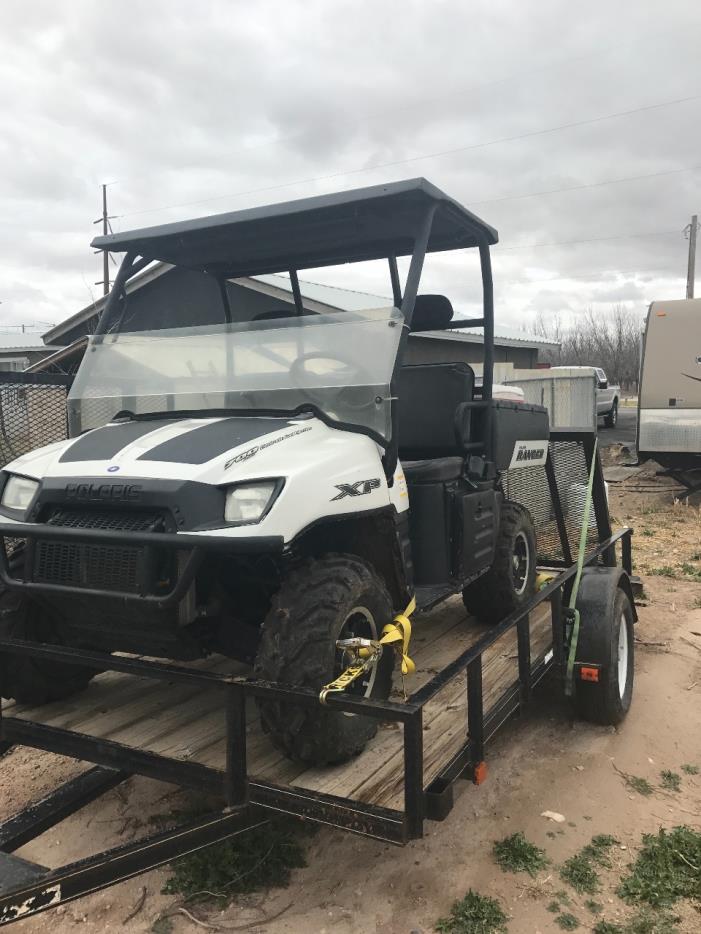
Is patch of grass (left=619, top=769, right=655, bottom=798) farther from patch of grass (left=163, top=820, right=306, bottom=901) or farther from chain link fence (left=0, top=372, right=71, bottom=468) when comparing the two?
chain link fence (left=0, top=372, right=71, bottom=468)

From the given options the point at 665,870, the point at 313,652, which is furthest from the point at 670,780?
the point at 313,652

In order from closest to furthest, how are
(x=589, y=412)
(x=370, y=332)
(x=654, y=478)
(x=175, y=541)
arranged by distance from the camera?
(x=175, y=541) → (x=370, y=332) → (x=654, y=478) → (x=589, y=412)

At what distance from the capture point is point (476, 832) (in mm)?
3359

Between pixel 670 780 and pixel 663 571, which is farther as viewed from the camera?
pixel 663 571

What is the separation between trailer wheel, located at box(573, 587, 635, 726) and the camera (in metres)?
4.09

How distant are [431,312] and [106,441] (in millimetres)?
1879

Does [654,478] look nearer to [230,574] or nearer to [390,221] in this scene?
[390,221]

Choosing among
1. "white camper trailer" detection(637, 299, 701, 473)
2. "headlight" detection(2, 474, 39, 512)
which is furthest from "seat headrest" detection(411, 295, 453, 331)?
"white camper trailer" detection(637, 299, 701, 473)

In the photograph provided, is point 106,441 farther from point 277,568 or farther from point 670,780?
point 670,780

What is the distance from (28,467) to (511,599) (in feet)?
9.67

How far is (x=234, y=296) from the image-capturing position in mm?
5188

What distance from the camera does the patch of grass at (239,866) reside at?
2.95m

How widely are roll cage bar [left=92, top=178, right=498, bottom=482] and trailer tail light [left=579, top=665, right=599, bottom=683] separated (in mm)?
1253

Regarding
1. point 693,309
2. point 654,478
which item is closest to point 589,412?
point 654,478
